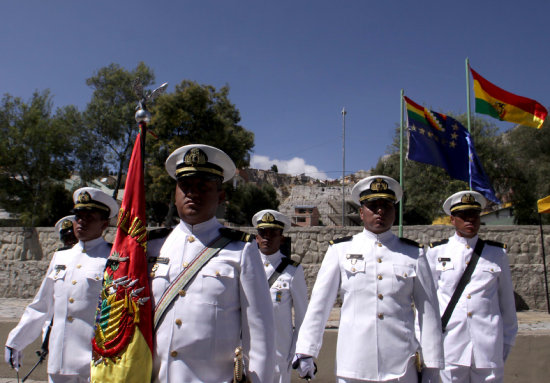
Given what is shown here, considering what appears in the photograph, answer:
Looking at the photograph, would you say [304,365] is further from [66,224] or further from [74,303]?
[66,224]

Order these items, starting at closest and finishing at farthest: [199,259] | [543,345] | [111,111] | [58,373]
A: 1. [199,259]
2. [58,373]
3. [543,345]
4. [111,111]

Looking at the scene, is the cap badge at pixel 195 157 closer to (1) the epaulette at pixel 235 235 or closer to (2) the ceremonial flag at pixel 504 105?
(1) the epaulette at pixel 235 235

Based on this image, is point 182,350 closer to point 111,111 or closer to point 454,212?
point 454,212

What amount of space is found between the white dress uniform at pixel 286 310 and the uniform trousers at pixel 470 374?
5.29 ft

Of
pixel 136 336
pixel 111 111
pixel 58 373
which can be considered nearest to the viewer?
pixel 136 336

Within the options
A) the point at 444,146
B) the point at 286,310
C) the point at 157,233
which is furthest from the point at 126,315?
the point at 444,146

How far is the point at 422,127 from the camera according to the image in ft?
34.1

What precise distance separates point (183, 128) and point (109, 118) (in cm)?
764

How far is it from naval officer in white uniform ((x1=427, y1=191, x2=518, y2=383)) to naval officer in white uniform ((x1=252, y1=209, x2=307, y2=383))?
160 cm

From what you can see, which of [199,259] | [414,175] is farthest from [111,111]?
[199,259]

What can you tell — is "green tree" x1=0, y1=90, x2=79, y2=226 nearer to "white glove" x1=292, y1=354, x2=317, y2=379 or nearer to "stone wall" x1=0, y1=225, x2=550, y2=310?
"stone wall" x1=0, y1=225, x2=550, y2=310

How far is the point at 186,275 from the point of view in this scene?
2.54 meters

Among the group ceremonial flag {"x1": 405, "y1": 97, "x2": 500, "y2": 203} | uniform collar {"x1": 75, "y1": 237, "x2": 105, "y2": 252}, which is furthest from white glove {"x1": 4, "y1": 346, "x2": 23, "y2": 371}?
ceremonial flag {"x1": 405, "y1": 97, "x2": 500, "y2": 203}

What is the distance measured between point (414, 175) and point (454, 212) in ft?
63.1
